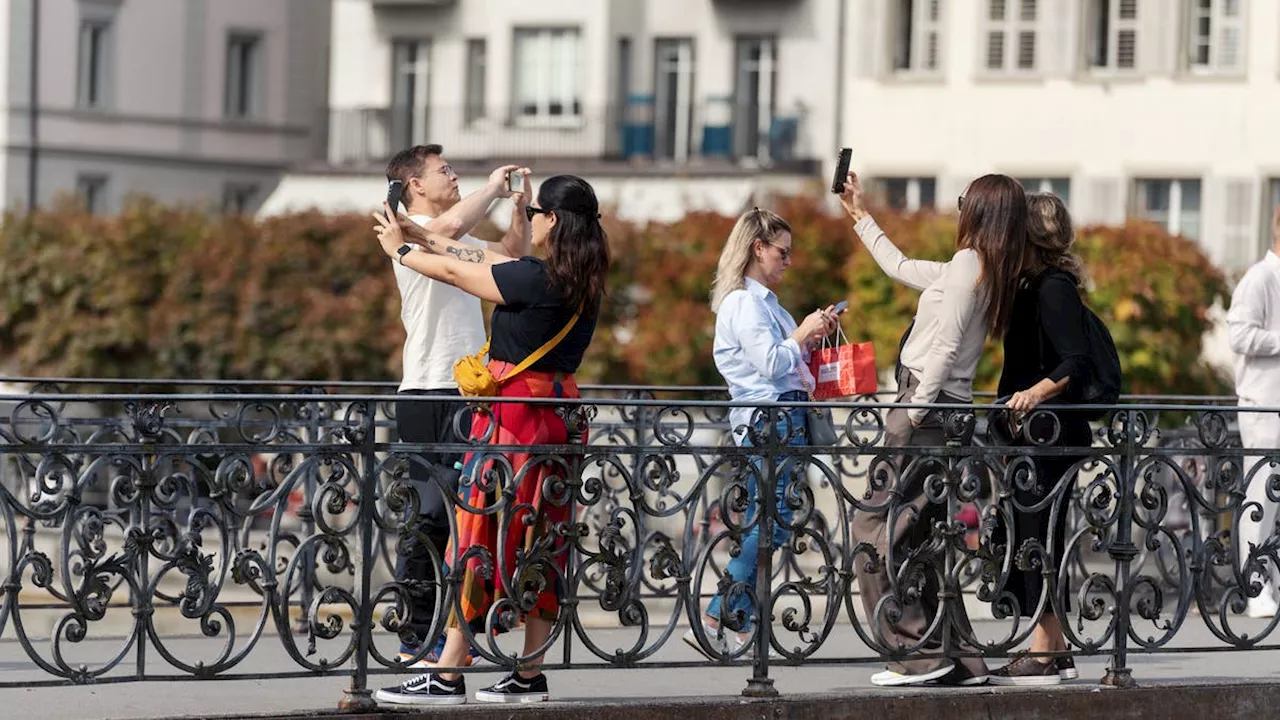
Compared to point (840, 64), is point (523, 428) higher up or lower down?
lower down

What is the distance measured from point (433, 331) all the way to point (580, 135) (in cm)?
3447

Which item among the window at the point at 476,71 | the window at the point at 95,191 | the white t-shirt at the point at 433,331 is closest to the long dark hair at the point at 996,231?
the white t-shirt at the point at 433,331

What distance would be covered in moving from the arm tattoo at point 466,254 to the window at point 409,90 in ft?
122

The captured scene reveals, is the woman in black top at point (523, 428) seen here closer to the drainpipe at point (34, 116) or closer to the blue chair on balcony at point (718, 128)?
the blue chair on balcony at point (718, 128)

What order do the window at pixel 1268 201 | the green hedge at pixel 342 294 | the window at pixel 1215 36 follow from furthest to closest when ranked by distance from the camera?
the window at pixel 1215 36, the window at pixel 1268 201, the green hedge at pixel 342 294

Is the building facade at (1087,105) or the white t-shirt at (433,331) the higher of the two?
the building facade at (1087,105)

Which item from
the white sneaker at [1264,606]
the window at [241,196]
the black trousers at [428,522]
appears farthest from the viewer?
the window at [241,196]

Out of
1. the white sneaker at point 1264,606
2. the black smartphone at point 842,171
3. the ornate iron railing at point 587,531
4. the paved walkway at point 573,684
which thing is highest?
the black smartphone at point 842,171

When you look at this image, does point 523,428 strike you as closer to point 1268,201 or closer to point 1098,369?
point 1098,369

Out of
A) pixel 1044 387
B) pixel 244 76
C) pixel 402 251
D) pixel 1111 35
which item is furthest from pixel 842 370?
pixel 244 76

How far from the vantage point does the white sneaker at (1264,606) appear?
40.2ft

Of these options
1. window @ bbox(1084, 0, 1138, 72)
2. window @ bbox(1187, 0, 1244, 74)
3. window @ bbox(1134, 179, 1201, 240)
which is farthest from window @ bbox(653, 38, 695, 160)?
window @ bbox(1187, 0, 1244, 74)

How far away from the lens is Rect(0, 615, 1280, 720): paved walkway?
9.06m

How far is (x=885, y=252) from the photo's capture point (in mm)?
10258
